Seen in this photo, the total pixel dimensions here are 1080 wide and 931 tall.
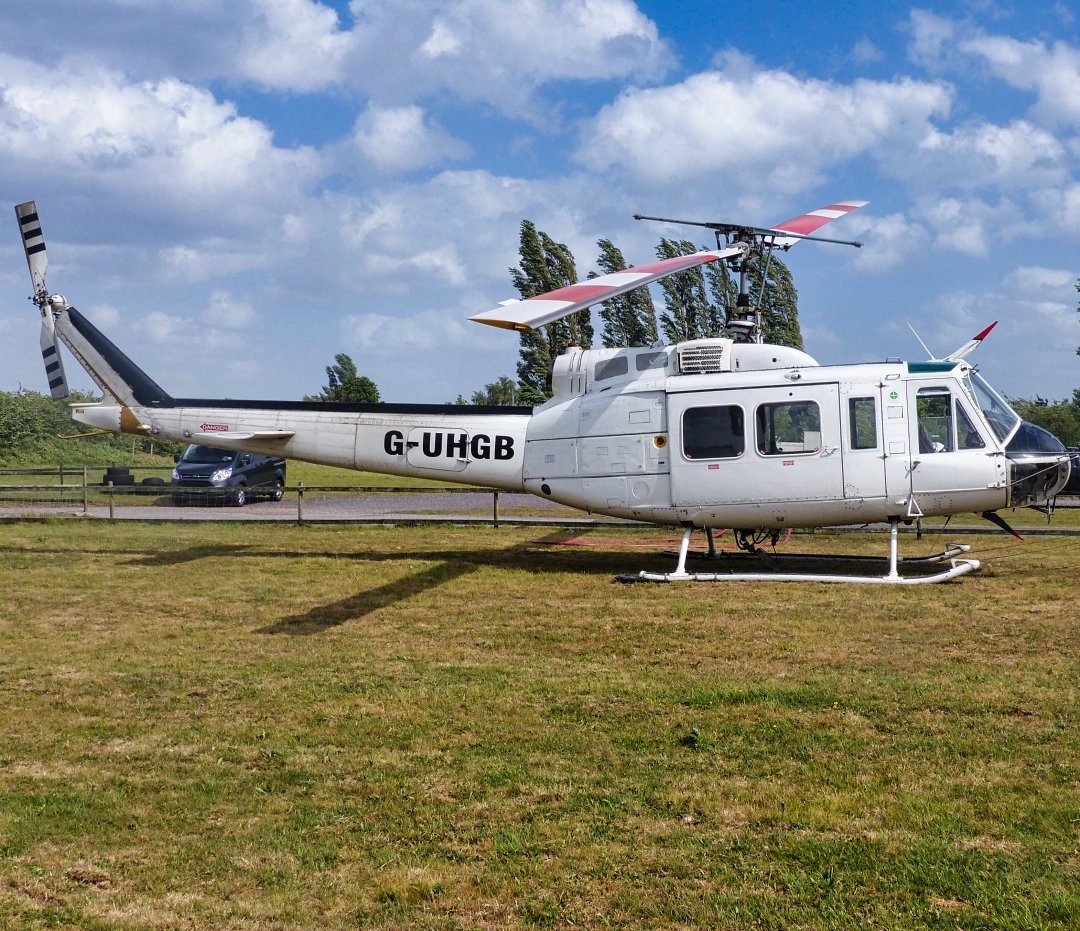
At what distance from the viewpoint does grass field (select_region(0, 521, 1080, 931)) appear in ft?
14.5

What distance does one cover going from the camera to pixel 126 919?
4.27 metres

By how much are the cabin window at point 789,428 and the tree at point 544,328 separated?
896 inches

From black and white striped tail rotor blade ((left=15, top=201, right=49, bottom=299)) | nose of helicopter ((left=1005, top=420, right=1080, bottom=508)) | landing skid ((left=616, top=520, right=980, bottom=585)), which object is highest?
black and white striped tail rotor blade ((left=15, top=201, right=49, bottom=299))

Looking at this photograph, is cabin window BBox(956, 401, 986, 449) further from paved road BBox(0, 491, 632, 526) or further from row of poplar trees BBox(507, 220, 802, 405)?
row of poplar trees BBox(507, 220, 802, 405)

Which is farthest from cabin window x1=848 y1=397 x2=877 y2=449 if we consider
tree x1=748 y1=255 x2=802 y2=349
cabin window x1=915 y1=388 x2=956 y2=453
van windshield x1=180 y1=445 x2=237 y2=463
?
tree x1=748 y1=255 x2=802 y2=349

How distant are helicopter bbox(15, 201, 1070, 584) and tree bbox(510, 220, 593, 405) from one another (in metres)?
20.8

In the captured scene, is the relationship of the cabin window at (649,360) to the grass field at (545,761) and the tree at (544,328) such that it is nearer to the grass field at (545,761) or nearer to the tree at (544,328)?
the grass field at (545,761)

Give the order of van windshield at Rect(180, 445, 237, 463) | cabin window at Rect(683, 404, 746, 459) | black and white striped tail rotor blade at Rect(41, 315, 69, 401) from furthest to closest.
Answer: van windshield at Rect(180, 445, 237, 463) → black and white striped tail rotor blade at Rect(41, 315, 69, 401) → cabin window at Rect(683, 404, 746, 459)

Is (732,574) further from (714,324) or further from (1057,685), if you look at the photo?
(714,324)

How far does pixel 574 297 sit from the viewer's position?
36.3 feet

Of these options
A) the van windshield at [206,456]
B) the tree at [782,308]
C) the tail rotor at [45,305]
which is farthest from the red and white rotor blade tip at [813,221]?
the tree at [782,308]

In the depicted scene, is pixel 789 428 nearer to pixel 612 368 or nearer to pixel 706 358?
pixel 706 358

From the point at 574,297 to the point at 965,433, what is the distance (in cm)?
534

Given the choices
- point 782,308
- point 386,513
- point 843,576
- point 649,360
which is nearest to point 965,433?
point 843,576
